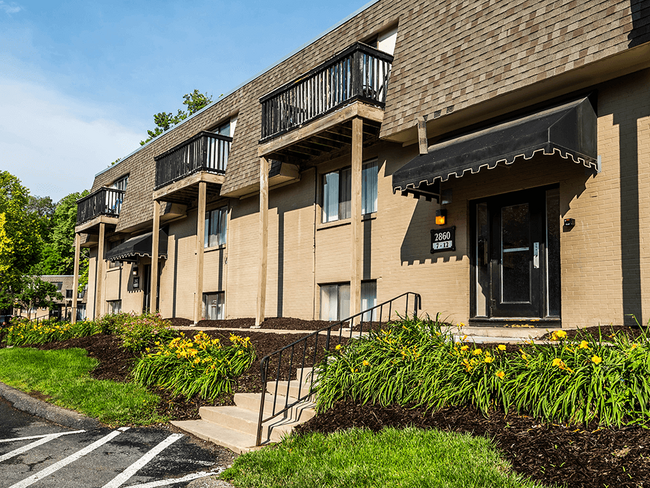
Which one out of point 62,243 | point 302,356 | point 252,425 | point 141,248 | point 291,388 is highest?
point 62,243

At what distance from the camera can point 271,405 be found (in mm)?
6871

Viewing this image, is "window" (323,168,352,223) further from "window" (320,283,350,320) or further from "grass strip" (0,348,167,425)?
"grass strip" (0,348,167,425)

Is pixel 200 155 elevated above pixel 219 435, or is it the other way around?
pixel 200 155

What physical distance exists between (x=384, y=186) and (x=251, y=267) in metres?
5.78

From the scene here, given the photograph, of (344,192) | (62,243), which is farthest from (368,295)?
(62,243)

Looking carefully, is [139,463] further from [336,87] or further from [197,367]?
[336,87]

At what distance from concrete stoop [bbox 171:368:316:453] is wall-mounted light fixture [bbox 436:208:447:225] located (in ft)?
14.1

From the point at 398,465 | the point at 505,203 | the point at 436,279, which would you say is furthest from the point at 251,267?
the point at 398,465

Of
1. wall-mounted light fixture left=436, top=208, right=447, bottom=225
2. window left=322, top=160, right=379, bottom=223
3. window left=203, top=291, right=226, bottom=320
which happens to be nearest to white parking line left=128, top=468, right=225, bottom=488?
wall-mounted light fixture left=436, top=208, right=447, bottom=225

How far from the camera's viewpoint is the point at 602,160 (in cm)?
848

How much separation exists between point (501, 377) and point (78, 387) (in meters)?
6.47

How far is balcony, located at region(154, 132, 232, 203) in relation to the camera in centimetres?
1669

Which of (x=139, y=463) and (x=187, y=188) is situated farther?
(x=187, y=188)

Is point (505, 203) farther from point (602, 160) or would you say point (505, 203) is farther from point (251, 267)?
point (251, 267)
